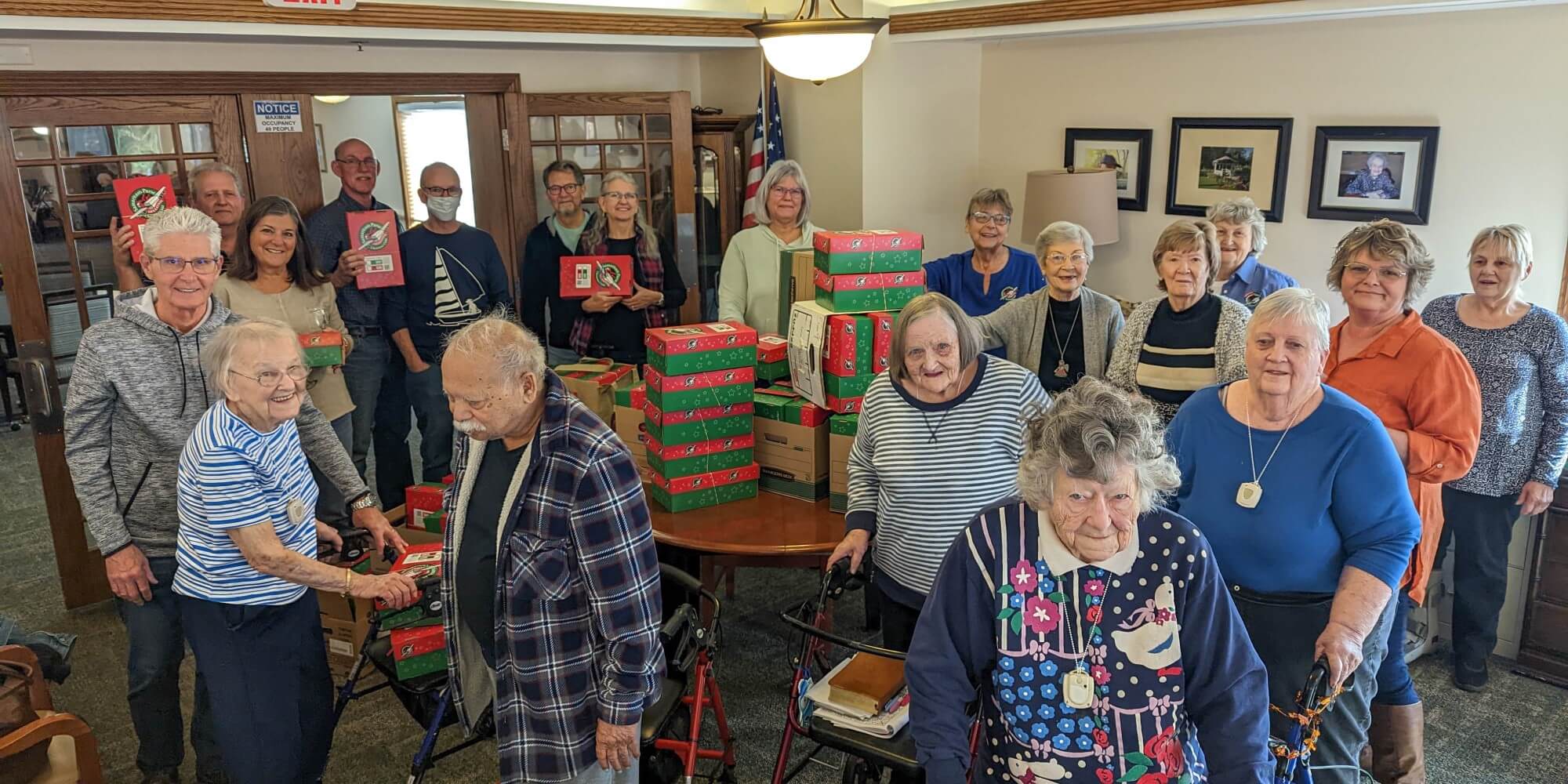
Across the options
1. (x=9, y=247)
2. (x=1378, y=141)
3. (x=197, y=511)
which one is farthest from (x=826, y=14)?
(x=197, y=511)

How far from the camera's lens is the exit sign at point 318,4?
4219mm

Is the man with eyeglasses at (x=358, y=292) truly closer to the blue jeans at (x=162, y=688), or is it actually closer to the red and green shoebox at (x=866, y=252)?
the blue jeans at (x=162, y=688)

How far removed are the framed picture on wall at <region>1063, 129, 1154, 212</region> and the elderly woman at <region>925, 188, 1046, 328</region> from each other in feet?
2.89

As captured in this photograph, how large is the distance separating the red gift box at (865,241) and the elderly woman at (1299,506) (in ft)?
4.23

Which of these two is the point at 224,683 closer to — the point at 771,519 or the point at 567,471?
the point at 567,471

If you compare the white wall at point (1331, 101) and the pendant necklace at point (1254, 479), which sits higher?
the white wall at point (1331, 101)

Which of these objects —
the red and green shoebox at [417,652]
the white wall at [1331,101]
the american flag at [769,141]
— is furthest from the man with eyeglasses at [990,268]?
the red and green shoebox at [417,652]

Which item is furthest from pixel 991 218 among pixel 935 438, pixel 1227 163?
pixel 935 438

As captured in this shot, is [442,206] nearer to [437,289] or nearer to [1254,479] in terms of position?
[437,289]

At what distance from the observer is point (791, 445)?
11.0 feet

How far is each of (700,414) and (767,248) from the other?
1373mm

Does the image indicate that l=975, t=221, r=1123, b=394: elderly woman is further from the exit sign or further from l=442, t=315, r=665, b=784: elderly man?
the exit sign

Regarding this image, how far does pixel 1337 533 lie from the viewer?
7.66 feet

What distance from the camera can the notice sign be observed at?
15.8 feet
